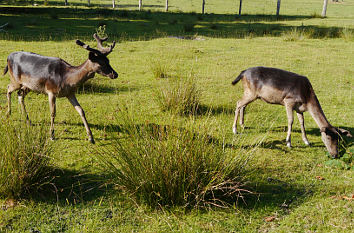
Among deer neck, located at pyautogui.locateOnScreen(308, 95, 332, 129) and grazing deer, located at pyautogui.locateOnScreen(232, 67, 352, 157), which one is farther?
grazing deer, located at pyautogui.locateOnScreen(232, 67, 352, 157)

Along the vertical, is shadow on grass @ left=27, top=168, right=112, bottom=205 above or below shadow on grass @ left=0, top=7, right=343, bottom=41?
below

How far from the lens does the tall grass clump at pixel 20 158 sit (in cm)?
429

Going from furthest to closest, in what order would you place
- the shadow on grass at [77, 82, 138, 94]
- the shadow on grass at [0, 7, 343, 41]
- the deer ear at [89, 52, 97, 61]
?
1. the shadow on grass at [0, 7, 343, 41]
2. the shadow on grass at [77, 82, 138, 94]
3. the deer ear at [89, 52, 97, 61]

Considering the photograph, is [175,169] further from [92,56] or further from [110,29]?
[110,29]

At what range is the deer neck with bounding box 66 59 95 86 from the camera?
6.16 metres

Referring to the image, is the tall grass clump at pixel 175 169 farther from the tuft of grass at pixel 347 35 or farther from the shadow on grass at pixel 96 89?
the tuft of grass at pixel 347 35

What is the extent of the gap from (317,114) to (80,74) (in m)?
4.38

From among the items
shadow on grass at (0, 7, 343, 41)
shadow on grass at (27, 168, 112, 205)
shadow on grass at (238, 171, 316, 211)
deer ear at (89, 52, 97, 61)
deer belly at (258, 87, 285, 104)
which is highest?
shadow on grass at (0, 7, 343, 41)

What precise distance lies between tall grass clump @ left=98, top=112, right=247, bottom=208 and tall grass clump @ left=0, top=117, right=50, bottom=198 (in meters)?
0.98

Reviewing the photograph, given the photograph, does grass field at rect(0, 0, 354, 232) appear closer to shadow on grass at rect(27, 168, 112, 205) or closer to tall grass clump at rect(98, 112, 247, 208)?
shadow on grass at rect(27, 168, 112, 205)

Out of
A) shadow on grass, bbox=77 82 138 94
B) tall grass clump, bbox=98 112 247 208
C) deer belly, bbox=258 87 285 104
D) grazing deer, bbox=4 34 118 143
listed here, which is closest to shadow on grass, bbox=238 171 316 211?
tall grass clump, bbox=98 112 247 208

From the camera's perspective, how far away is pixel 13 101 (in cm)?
859

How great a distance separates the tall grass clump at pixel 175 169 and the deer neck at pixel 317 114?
2.33 m

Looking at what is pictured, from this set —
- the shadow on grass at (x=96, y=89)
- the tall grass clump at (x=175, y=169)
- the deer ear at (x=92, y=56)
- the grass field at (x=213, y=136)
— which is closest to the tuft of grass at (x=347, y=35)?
the grass field at (x=213, y=136)
